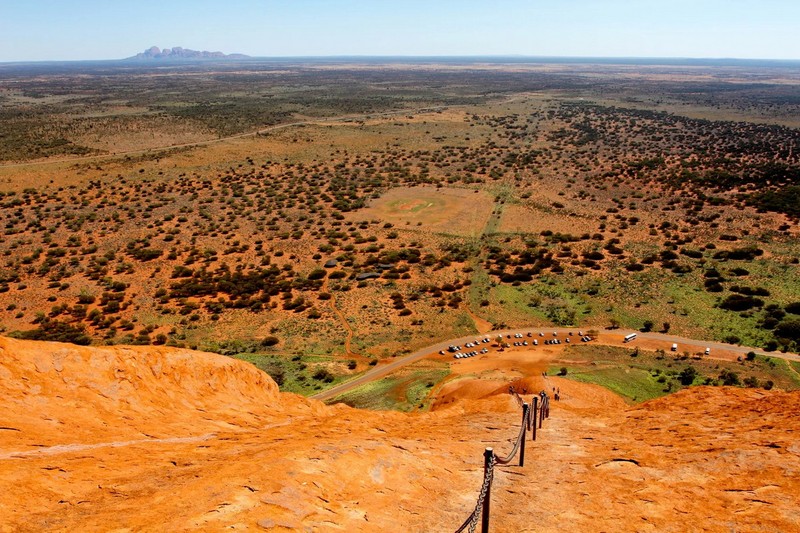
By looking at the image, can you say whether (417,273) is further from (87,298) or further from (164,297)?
(87,298)

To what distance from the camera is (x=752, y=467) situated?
14.1 meters

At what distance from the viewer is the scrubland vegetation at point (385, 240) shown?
47.2 metres

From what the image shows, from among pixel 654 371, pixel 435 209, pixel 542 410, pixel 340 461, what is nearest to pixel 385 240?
pixel 435 209

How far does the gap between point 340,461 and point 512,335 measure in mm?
33032

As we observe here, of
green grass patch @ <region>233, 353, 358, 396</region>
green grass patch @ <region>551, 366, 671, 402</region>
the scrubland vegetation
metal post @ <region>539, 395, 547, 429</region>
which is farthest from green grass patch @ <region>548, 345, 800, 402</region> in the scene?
green grass patch @ <region>233, 353, 358, 396</region>

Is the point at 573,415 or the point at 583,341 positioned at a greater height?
the point at 573,415

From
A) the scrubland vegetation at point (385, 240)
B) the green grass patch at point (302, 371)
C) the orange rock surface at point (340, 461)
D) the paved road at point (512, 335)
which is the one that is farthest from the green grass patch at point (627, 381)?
the green grass patch at point (302, 371)

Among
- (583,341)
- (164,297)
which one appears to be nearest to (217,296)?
(164,297)

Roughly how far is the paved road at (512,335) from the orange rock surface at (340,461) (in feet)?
49.7

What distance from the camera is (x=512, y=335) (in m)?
45.2

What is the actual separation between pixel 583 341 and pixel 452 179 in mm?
62094

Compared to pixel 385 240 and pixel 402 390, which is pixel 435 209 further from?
pixel 402 390

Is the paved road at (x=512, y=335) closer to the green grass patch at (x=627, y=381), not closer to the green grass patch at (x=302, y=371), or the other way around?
the green grass patch at (x=302, y=371)

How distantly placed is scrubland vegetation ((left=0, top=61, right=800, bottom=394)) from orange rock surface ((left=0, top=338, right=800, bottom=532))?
54.9 feet
